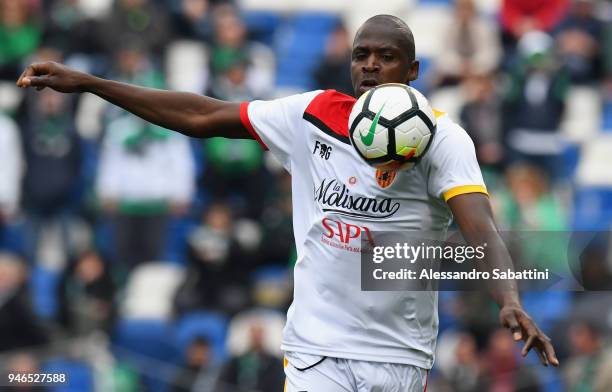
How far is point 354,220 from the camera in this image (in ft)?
19.7

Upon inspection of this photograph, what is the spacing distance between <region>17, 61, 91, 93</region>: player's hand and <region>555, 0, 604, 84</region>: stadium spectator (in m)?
9.61

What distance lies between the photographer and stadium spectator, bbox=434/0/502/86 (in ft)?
48.4

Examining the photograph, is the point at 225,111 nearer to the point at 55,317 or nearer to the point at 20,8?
the point at 55,317

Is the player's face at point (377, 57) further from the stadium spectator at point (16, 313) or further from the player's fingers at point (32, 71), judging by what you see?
the stadium spectator at point (16, 313)

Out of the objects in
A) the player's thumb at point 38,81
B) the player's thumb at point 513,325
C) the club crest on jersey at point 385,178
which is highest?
the player's thumb at point 38,81

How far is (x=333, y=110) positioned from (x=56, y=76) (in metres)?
1.32

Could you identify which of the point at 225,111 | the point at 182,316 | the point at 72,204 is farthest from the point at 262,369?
the point at 225,111

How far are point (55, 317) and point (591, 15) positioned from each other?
23.7 ft

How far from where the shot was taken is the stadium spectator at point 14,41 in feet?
47.2

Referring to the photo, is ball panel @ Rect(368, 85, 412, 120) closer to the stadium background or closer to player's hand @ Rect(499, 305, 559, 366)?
player's hand @ Rect(499, 305, 559, 366)

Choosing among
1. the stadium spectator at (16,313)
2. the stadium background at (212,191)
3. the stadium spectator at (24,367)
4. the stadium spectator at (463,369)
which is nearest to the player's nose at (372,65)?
the stadium background at (212,191)

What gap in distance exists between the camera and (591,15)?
15.5 m

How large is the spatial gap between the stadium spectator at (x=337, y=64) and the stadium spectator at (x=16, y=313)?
402cm

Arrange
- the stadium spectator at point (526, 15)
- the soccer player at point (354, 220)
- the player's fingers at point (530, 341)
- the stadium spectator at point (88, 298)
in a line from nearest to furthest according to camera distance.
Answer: the player's fingers at point (530, 341) < the soccer player at point (354, 220) < the stadium spectator at point (88, 298) < the stadium spectator at point (526, 15)
